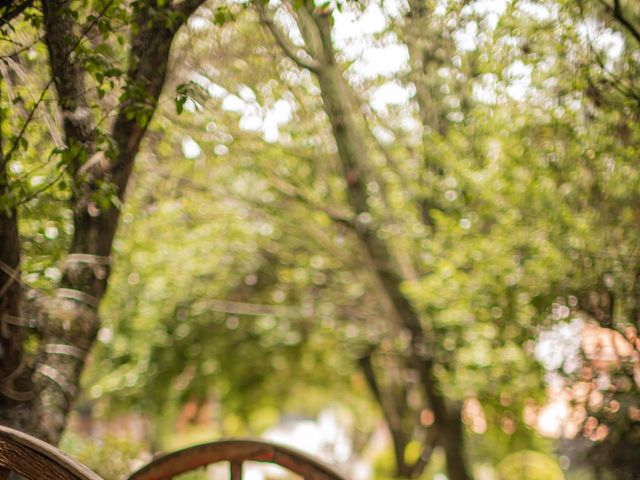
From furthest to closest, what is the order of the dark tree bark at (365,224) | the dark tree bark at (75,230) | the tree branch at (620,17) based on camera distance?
the dark tree bark at (365,224)
the tree branch at (620,17)
the dark tree bark at (75,230)

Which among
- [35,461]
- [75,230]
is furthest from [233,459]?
[75,230]

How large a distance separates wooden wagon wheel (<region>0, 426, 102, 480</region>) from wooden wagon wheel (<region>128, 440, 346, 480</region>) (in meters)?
0.64

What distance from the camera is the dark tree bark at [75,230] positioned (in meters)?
3.89

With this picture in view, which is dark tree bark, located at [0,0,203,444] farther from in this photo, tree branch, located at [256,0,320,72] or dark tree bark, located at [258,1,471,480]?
dark tree bark, located at [258,1,471,480]

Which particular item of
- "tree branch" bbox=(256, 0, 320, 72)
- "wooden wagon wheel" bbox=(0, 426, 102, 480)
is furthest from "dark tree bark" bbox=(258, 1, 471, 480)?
"wooden wagon wheel" bbox=(0, 426, 102, 480)

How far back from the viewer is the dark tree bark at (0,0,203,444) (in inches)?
153

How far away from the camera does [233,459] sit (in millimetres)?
3100

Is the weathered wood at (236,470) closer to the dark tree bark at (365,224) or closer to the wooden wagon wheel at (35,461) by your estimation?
the wooden wagon wheel at (35,461)

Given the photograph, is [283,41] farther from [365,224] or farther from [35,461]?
[35,461]

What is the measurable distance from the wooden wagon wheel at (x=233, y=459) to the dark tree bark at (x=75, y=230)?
119 cm

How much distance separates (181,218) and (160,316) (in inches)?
76.4

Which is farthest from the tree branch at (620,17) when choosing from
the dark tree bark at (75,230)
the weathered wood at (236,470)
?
the weathered wood at (236,470)

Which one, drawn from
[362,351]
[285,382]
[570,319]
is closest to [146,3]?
[570,319]

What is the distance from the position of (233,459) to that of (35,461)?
0.81 meters
